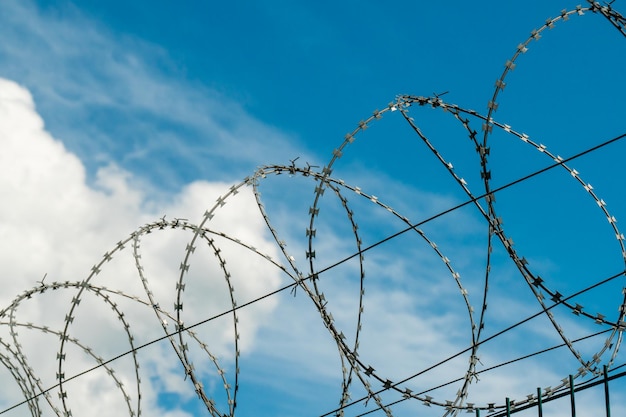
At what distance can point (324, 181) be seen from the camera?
40.3 ft

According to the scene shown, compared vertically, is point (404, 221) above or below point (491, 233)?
above

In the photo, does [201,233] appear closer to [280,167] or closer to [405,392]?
[280,167]

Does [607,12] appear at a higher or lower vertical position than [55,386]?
higher

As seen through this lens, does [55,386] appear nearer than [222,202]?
No

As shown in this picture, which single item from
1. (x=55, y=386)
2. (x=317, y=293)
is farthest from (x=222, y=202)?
(x=55, y=386)

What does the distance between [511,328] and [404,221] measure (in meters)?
2.45

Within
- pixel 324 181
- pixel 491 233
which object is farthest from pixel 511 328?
pixel 324 181

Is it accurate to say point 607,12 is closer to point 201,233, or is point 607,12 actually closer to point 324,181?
point 324,181

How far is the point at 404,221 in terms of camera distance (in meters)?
12.9

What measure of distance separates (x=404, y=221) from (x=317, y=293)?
1500 mm

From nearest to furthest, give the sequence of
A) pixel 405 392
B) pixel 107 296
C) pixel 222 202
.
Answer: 1. pixel 405 392
2. pixel 222 202
3. pixel 107 296

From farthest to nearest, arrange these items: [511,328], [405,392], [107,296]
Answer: [107,296] → [405,392] → [511,328]

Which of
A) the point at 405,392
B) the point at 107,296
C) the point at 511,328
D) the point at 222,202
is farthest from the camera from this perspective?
the point at 107,296

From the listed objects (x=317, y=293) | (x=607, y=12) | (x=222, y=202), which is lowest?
(x=317, y=293)
